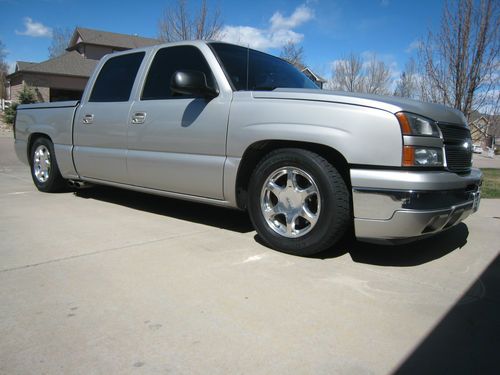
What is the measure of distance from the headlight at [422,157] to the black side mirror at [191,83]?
5.81 feet

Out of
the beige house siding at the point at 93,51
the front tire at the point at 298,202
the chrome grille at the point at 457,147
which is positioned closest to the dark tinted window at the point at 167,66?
the front tire at the point at 298,202

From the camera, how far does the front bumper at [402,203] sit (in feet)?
9.45

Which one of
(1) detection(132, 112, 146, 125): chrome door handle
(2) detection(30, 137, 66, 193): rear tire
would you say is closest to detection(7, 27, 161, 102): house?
(2) detection(30, 137, 66, 193): rear tire

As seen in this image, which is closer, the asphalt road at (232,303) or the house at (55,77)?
the asphalt road at (232,303)

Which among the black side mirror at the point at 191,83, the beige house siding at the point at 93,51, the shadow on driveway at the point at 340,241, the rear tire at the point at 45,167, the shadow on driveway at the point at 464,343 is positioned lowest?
the shadow on driveway at the point at 464,343

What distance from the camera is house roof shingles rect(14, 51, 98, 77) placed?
2861 centimetres

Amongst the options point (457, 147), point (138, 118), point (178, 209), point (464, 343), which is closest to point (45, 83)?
point (178, 209)

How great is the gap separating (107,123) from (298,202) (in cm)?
260

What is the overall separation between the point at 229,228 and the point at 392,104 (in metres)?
2.09

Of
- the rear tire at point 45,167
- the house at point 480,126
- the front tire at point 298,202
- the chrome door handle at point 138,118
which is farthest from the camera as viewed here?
the house at point 480,126

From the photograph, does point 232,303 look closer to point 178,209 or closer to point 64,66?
point 178,209

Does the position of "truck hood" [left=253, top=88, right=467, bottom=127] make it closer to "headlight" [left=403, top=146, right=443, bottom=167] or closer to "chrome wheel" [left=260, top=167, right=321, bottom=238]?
"headlight" [left=403, top=146, right=443, bottom=167]

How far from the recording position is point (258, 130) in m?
3.49

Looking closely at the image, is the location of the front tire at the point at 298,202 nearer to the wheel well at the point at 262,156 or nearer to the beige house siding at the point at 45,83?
the wheel well at the point at 262,156
